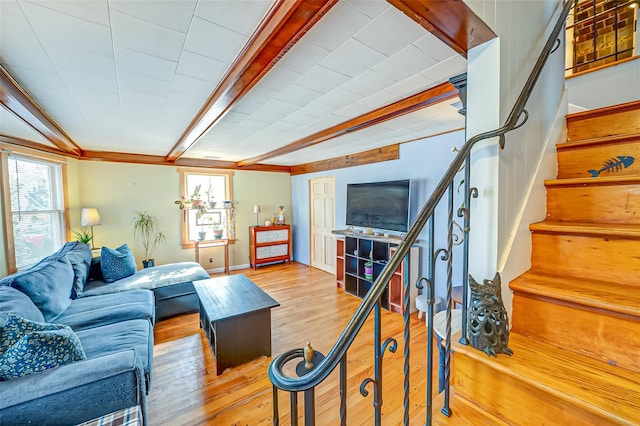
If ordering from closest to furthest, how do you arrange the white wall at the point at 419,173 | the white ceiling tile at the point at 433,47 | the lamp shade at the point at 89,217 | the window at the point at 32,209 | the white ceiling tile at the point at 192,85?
the white ceiling tile at the point at 433,47
the white ceiling tile at the point at 192,85
the window at the point at 32,209
the white wall at the point at 419,173
the lamp shade at the point at 89,217

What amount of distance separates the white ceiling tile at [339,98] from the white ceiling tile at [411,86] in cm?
29

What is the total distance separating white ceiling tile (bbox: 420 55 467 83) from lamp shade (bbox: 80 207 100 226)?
4.86 metres

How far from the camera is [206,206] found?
5.36m

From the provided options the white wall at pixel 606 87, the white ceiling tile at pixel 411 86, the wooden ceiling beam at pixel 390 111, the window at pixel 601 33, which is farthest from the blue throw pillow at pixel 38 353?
the window at pixel 601 33

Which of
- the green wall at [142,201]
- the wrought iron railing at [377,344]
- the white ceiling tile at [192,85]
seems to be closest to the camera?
the wrought iron railing at [377,344]

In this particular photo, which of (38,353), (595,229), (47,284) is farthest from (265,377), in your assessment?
(595,229)

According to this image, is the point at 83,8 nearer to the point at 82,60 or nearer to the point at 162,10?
the point at 162,10

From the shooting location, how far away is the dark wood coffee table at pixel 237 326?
2.33m

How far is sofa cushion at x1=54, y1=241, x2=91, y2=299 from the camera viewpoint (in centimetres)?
281

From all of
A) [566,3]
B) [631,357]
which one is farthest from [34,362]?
[566,3]

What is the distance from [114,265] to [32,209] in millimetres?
1241

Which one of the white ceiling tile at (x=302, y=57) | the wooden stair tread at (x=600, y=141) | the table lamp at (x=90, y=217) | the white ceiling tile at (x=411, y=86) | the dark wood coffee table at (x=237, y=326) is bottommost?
the dark wood coffee table at (x=237, y=326)

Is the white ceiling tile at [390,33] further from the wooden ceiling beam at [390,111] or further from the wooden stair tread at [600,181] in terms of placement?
the wooden stair tread at [600,181]

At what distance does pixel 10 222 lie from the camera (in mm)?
2957
